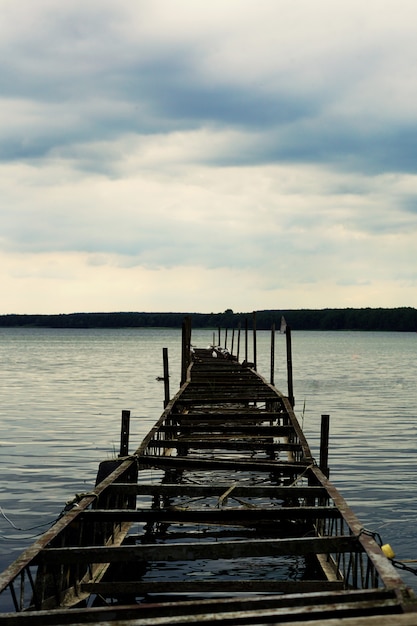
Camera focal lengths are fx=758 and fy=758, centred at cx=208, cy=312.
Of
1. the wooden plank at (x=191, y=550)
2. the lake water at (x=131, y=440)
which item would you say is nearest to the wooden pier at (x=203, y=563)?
the wooden plank at (x=191, y=550)

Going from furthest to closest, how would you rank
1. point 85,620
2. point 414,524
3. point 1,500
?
point 1,500 → point 414,524 → point 85,620

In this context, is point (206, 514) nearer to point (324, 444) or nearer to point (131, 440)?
point (324, 444)

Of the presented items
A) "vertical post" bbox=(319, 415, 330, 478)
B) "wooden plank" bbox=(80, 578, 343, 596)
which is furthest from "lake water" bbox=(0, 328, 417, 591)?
"wooden plank" bbox=(80, 578, 343, 596)

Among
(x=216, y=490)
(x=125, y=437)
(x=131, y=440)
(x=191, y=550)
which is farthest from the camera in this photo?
(x=131, y=440)

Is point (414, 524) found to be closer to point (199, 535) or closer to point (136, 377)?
point (199, 535)

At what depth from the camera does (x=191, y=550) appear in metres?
8.22

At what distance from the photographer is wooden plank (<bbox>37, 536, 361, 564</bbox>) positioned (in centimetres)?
803

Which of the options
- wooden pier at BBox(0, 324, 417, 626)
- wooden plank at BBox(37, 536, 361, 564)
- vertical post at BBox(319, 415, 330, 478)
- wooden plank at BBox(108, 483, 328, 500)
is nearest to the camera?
wooden pier at BBox(0, 324, 417, 626)

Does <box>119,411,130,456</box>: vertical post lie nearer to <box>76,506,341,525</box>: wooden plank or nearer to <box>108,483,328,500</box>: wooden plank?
<box>108,483,328,500</box>: wooden plank

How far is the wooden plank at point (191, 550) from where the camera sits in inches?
316

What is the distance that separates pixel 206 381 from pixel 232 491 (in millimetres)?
19349

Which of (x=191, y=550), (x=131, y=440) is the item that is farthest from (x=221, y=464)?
(x=131, y=440)

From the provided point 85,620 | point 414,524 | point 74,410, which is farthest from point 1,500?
point 74,410

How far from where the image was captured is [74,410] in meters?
37.1
